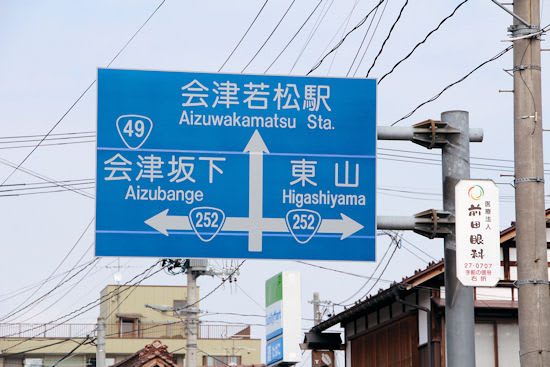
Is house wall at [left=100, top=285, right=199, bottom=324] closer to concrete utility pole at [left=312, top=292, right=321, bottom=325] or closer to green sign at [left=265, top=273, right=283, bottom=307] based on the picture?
concrete utility pole at [left=312, top=292, right=321, bottom=325]

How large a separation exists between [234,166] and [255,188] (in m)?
0.35

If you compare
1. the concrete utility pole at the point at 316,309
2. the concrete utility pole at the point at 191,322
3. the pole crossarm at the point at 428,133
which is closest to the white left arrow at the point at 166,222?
the pole crossarm at the point at 428,133

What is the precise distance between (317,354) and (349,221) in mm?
19687

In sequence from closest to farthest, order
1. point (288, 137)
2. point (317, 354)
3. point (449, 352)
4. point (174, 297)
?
point (449, 352), point (288, 137), point (317, 354), point (174, 297)

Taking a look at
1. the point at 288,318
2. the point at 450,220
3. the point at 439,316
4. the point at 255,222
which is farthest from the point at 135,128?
the point at 288,318

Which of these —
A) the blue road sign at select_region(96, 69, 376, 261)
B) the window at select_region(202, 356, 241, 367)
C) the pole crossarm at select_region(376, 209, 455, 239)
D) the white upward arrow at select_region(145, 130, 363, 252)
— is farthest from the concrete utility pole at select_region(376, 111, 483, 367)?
the window at select_region(202, 356, 241, 367)

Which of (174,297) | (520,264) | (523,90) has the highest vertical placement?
(174,297)

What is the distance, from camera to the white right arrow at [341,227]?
1123cm

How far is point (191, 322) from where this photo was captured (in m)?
35.1

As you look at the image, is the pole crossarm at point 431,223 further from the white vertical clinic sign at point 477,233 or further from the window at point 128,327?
the window at point 128,327

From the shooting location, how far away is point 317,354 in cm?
3034

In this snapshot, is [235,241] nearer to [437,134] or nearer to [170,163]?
[170,163]

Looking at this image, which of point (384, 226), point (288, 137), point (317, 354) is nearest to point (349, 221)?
point (384, 226)

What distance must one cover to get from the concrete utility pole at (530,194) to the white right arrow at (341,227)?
6.00ft
